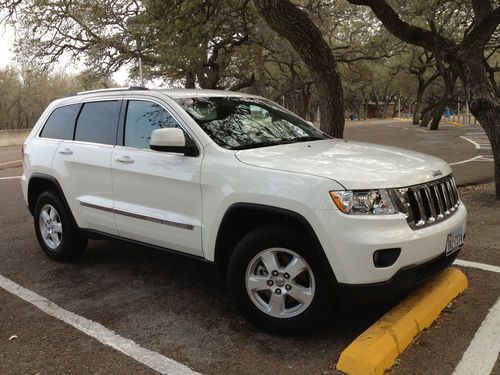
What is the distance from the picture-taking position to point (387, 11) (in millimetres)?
8688

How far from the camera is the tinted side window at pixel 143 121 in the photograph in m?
4.42

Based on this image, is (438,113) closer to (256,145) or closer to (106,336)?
(256,145)

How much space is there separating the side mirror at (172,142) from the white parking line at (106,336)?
148cm

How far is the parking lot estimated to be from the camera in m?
3.32

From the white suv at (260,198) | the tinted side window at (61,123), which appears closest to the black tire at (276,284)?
the white suv at (260,198)

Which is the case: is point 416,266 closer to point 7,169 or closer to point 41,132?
point 41,132

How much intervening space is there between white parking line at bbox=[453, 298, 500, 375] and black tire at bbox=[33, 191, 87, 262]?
386 centimetres

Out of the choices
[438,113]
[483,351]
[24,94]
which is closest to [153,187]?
[483,351]

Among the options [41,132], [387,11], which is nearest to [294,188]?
[41,132]

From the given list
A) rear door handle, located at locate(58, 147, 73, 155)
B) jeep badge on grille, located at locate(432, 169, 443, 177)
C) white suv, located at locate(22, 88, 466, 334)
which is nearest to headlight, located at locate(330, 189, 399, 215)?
white suv, located at locate(22, 88, 466, 334)

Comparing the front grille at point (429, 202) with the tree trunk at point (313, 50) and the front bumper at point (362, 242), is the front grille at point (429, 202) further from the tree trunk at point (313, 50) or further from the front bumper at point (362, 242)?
the tree trunk at point (313, 50)

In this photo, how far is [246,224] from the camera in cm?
384

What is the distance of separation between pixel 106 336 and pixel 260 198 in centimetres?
156

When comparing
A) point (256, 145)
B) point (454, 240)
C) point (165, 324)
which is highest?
point (256, 145)
